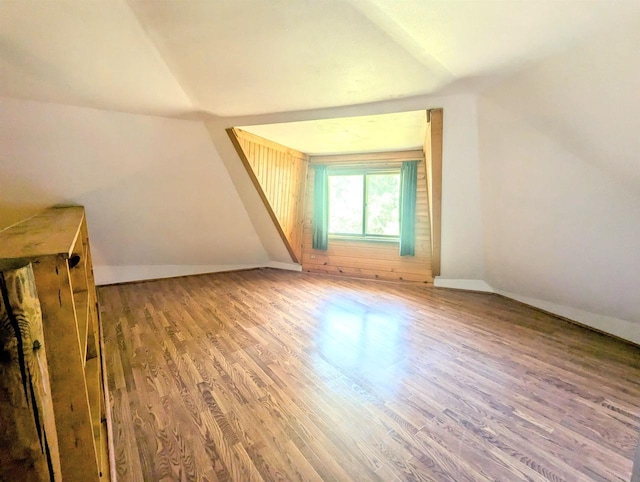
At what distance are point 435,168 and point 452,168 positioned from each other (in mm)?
158

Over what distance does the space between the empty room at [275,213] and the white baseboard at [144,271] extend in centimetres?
32

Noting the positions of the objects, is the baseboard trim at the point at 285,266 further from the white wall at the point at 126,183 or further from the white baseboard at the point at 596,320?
the white baseboard at the point at 596,320

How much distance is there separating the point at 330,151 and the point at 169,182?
233cm

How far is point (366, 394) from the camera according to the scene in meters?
1.91

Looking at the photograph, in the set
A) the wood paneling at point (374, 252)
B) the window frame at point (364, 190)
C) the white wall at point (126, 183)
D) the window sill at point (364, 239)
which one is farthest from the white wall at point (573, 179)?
the white wall at point (126, 183)

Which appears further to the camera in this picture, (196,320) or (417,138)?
(417,138)

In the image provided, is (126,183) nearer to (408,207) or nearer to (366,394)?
(366,394)

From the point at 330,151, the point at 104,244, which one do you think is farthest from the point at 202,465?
the point at 330,151

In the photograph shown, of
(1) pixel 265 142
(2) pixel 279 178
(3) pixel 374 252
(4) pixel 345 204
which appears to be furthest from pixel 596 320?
(1) pixel 265 142

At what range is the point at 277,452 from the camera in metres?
1.46

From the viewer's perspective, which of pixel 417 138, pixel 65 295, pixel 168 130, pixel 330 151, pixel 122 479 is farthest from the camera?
pixel 330 151

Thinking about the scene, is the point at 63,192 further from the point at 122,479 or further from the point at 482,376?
the point at 482,376

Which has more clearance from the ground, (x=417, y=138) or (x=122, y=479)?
(x=417, y=138)

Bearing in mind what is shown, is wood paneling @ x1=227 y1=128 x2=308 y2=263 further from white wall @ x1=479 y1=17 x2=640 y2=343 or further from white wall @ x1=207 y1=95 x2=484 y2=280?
white wall @ x1=479 y1=17 x2=640 y2=343
